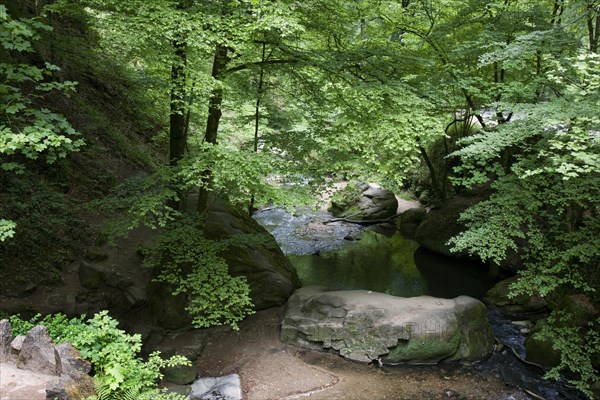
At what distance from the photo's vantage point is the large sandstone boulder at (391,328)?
858 centimetres

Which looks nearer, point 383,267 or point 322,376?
point 322,376

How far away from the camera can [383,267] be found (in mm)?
14477

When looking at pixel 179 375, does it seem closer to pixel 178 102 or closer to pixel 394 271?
pixel 178 102

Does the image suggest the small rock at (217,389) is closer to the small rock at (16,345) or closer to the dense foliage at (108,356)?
the dense foliage at (108,356)

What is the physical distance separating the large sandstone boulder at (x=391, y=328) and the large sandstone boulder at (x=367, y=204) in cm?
953

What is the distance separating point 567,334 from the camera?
802 cm

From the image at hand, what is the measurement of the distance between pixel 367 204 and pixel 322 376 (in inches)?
479

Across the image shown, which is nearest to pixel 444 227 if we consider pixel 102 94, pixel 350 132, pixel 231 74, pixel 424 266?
pixel 424 266

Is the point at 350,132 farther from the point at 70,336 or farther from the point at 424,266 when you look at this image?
the point at 424,266

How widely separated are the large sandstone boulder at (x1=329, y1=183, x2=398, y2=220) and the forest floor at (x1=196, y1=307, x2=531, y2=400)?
10.7 meters

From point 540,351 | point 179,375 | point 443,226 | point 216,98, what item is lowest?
point 179,375

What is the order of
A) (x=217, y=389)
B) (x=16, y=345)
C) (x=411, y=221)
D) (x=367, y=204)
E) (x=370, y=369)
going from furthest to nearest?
1. (x=367, y=204)
2. (x=411, y=221)
3. (x=370, y=369)
4. (x=217, y=389)
5. (x=16, y=345)

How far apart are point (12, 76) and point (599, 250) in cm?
981

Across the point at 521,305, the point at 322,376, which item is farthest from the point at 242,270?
the point at 521,305
